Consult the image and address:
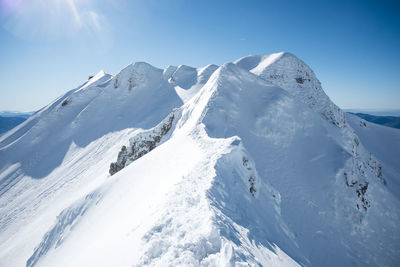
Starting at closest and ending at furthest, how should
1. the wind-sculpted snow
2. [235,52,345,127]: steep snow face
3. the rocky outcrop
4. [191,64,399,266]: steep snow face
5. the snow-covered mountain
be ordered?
the snow-covered mountain, the wind-sculpted snow, [191,64,399,266]: steep snow face, the rocky outcrop, [235,52,345,127]: steep snow face

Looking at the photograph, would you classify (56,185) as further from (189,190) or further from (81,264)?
(189,190)

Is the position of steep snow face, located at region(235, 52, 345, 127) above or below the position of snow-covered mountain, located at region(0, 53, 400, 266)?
above

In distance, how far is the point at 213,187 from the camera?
6895mm

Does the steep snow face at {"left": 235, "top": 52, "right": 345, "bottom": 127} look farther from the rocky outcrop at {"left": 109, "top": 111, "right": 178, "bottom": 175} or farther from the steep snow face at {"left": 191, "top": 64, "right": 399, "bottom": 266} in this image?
the rocky outcrop at {"left": 109, "top": 111, "right": 178, "bottom": 175}

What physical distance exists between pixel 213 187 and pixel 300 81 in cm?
3518

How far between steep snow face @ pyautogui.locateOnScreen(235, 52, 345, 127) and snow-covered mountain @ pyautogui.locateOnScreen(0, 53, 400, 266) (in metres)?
0.28

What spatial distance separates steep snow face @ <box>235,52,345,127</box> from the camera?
100ft

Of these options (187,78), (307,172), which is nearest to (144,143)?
(307,172)

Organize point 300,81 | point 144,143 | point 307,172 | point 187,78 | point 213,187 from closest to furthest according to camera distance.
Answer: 1. point 213,187
2. point 307,172
3. point 144,143
4. point 300,81
5. point 187,78

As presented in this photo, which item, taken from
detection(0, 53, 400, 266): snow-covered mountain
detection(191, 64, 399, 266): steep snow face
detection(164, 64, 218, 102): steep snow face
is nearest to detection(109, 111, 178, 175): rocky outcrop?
detection(0, 53, 400, 266): snow-covered mountain

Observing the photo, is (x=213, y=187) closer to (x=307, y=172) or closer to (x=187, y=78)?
(x=307, y=172)

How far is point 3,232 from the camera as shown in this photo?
1029 inches

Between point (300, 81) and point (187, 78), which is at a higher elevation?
point (187, 78)

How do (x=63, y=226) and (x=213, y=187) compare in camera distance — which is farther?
(x=63, y=226)
